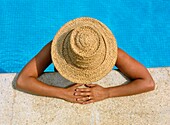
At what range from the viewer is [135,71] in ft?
9.03

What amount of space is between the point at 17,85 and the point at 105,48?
Answer: 1031 mm

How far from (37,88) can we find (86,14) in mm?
2638

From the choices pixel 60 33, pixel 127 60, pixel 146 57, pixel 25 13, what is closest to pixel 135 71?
pixel 127 60

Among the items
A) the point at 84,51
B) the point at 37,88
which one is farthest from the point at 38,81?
the point at 84,51

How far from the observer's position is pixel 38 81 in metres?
2.72

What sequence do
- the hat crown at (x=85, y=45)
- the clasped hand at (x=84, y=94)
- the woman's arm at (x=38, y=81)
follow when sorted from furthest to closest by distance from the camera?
the clasped hand at (x=84, y=94) → the woman's arm at (x=38, y=81) → the hat crown at (x=85, y=45)

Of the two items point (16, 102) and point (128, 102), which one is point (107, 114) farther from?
point (16, 102)

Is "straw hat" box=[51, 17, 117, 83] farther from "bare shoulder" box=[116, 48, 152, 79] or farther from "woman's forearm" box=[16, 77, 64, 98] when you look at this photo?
"woman's forearm" box=[16, 77, 64, 98]

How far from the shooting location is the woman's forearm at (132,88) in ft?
9.10

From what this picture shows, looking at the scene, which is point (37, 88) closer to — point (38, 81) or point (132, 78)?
point (38, 81)

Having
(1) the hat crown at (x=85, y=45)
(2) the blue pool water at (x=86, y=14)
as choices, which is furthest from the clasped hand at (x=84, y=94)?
(2) the blue pool water at (x=86, y=14)

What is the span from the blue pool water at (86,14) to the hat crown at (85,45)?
2.24 meters

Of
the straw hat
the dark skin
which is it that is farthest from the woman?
the straw hat

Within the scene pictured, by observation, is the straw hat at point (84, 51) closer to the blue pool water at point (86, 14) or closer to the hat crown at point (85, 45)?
the hat crown at point (85, 45)
